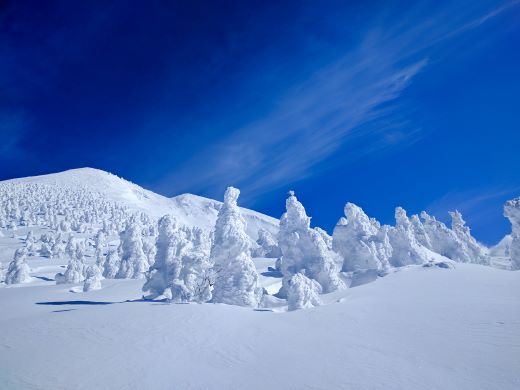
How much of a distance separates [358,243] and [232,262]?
29081 mm

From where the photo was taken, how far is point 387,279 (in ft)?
113

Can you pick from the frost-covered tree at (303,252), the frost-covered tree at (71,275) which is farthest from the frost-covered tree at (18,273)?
the frost-covered tree at (303,252)

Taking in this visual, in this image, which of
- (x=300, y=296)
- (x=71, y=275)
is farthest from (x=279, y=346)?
(x=71, y=275)

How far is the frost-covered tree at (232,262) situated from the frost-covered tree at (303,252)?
12.7 metres

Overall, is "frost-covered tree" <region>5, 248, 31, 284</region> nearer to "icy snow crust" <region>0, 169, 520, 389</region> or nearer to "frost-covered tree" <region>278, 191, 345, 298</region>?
"icy snow crust" <region>0, 169, 520, 389</region>

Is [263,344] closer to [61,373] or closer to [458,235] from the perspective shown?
[61,373]

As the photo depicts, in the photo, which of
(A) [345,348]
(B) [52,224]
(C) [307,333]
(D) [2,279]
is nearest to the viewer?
(A) [345,348]

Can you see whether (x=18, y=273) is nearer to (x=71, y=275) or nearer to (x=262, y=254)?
(x=71, y=275)

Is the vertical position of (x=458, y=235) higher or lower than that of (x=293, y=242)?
higher

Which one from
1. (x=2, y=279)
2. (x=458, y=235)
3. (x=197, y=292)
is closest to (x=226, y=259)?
(x=197, y=292)

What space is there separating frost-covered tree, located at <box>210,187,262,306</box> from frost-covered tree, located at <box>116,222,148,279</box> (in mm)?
36620

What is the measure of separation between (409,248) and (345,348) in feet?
145

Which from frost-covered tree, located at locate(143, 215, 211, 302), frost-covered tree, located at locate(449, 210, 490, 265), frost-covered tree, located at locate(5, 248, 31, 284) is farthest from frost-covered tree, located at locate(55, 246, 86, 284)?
frost-covered tree, located at locate(449, 210, 490, 265)

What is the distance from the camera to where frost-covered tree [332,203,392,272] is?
2078 inches
